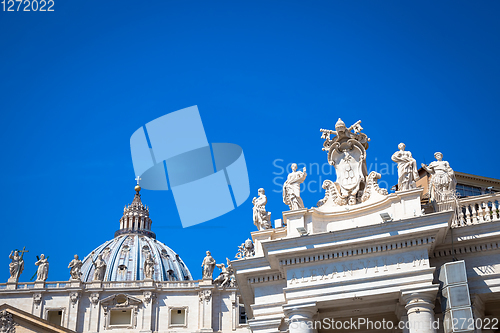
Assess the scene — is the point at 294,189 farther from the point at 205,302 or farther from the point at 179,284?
the point at 179,284

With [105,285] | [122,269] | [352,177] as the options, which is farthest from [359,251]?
[122,269]

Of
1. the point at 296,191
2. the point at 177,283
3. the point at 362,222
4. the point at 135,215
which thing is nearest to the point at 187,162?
the point at 296,191

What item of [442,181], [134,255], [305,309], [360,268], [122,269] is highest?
[134,255]

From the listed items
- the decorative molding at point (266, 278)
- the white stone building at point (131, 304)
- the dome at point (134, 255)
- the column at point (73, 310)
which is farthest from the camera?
the dome at point (134, 255)

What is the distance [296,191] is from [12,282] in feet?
235

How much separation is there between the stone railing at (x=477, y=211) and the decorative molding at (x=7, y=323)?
6171cm

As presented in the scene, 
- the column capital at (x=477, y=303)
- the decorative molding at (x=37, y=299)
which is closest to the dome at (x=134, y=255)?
the decorative molding at (x=37, y=299)

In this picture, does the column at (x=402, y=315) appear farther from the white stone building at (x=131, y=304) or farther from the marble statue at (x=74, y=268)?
the marble statue at (x=74, y=268)

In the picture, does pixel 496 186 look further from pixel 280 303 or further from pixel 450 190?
pixel 280 303

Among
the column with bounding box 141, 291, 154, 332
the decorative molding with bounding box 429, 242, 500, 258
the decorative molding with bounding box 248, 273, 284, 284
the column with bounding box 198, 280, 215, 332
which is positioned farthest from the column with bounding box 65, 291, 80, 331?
the decorative molding with bounding box 429, 242, 500, 258

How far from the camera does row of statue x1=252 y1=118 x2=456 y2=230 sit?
2472 centimetres

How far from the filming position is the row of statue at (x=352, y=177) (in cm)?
2472

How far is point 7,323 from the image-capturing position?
7394 cm

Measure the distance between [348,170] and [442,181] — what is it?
3.82 meters
